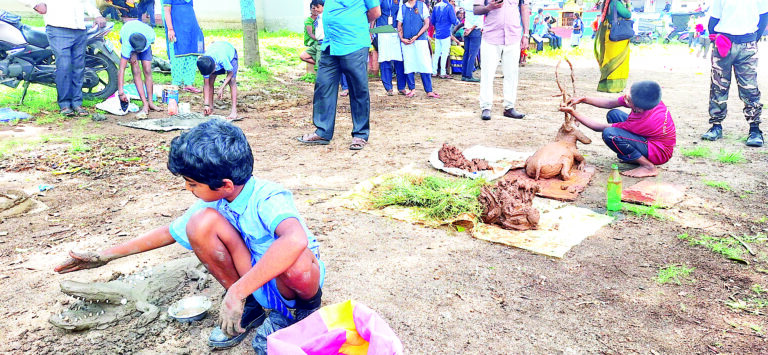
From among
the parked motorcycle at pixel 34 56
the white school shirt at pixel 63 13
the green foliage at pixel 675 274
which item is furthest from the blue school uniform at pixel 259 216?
the parked motorcycle at pixel 34 56

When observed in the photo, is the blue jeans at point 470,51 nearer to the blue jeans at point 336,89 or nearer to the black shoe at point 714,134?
the black shoe at point 714,134

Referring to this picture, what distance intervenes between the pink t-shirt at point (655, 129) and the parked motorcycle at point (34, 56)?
20.2ft

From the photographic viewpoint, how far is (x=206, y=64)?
5.94m

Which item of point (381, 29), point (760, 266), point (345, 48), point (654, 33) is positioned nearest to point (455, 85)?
point (381, 29)

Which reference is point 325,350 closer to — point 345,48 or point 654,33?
point 345,48

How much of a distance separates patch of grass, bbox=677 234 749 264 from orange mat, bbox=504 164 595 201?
87 centimetres

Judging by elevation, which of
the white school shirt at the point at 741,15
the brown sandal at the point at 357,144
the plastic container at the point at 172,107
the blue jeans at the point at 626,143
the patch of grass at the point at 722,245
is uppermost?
the white school shirt at the point at 741,15

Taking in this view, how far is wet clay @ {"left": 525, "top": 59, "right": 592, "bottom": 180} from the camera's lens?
427 centimetres

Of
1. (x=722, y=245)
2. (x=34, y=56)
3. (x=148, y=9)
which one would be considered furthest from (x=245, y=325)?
(x=148, y=9)

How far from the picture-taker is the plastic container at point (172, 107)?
21.2 feet

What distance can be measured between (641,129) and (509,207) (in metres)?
1.64

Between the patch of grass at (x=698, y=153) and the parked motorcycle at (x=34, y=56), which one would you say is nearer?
the patch of grass at (x=698, y=153)

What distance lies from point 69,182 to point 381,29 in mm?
5125

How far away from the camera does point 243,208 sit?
2084mm
